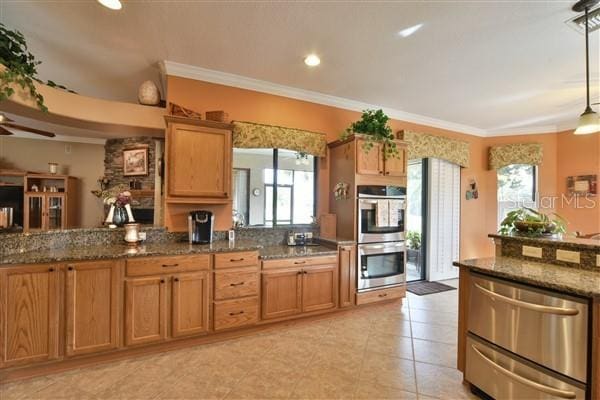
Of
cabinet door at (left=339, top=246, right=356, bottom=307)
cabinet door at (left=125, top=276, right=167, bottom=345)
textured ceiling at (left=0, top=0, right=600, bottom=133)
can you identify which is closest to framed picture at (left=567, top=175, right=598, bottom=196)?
textured ceiling at (left=0, top=0, right=600, bottom=133)

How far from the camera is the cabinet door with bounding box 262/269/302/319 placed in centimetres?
286

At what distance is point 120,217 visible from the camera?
9.69 ft

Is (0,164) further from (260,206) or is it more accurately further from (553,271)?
(553,271)

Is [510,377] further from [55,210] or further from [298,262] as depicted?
[55,210]

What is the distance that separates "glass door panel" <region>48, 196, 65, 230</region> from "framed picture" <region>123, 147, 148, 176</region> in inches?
62.2

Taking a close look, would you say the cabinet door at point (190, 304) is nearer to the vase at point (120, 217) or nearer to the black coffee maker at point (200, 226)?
the black coffee maker at point (200, 226)

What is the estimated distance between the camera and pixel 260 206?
191 inches

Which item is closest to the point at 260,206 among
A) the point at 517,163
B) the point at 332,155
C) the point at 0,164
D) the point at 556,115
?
the point at 332,155

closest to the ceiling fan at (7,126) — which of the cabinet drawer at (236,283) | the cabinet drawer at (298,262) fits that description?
the cabinet drawer at (236,283)

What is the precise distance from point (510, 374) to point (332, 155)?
2857 millimetres

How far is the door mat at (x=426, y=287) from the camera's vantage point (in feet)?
14.1

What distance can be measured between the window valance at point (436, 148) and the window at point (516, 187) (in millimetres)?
875

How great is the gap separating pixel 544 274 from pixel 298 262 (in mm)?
2033

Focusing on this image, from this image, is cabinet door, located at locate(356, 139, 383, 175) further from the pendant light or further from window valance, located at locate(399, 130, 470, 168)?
the pendant light
